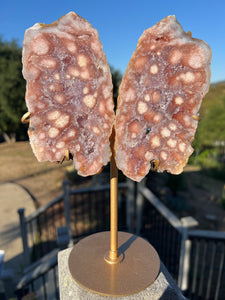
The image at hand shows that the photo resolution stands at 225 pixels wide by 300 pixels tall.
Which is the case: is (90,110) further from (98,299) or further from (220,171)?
(220,171)

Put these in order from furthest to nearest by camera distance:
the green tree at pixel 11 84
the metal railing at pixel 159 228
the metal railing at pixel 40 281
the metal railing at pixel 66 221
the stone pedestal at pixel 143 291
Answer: the green tree at pixel 11 84, the metal railing at pixel 66 221, the metal railing at pixel 159 228, the metal railing at pixel 40 281, the stone pedestal at pixel 143 291

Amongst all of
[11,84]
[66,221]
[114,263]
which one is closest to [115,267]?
[114,263]

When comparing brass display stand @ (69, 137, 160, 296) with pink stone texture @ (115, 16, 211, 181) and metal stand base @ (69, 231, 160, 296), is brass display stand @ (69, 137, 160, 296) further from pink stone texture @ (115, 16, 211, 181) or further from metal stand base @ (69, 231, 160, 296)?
pink stone texture @ (115, 16, 211, 181)

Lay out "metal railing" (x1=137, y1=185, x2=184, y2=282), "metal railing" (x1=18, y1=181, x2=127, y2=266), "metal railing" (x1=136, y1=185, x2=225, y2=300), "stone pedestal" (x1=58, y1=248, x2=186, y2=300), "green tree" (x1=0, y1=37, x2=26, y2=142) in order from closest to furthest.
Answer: "stone pedestal" (x1=58, y1=248, x2=186, y2=300) → "metal railing" (x1=136, y1=185, x2=225, y2=300) → "metal railing" (x1=137, y1=185, x2=184, y2=282) → "metal railing" (x1=18, y1=181, x2=127, y2=266) → "green tree" (x1=0, y1=37, x2=26, y2=142)

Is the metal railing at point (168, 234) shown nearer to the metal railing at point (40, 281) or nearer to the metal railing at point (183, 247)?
the metal railing at point (183, 247)

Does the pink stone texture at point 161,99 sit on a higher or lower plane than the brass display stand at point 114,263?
higher

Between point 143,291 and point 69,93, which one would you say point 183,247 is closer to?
point 143,291

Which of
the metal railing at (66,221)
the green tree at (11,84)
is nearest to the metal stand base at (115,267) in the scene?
the metal railing at (66,221)

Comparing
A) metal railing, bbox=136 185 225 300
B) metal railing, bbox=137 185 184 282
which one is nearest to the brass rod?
metal railing, bbox=136 185 225 300
